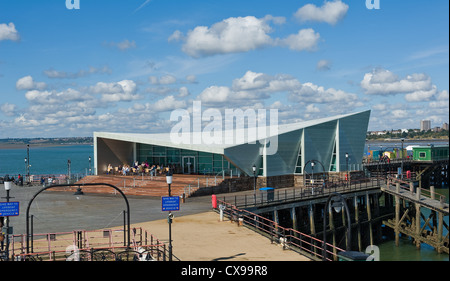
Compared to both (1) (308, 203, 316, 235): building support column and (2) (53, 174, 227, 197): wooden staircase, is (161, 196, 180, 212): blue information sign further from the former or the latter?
(1) (308, 203, 316, 235): building support column

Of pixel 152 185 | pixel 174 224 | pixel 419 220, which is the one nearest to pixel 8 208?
pixel 174 224

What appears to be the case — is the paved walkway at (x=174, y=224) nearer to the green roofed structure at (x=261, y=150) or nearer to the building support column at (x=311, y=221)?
the green roofed structure at (x=261, y=150)

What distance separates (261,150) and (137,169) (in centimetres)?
1430

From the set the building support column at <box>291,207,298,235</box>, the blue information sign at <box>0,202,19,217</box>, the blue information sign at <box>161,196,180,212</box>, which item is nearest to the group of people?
the building support column at <box>291,207,298,235</box>

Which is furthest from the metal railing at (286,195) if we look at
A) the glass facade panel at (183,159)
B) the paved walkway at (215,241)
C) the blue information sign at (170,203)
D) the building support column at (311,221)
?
the blue information sign at (170,203)

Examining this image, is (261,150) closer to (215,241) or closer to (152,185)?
(152,185)

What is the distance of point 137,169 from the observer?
4934 centimetres
